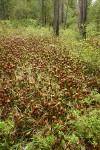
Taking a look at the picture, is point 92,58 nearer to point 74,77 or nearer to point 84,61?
point 84,61

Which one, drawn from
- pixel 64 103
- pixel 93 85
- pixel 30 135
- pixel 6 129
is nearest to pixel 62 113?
pixel 64 103

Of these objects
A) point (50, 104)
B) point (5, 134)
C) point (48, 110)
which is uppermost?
point (50, 104)

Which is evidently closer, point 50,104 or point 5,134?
point 5,134

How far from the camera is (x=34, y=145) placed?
137 inches

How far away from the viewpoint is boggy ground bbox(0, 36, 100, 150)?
11.7 feet

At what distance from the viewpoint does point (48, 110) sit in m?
4.29

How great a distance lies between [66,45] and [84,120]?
6264 millimetres

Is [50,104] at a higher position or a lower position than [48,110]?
higher

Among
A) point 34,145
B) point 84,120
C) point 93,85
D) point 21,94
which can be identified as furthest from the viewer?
point 93,85

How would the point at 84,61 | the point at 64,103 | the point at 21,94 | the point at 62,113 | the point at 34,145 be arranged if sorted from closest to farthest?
the point at 34,145 < the point at 62,113 < the point at 64,103 < the point at 21,94 < the point at 84,61

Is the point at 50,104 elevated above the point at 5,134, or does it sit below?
above

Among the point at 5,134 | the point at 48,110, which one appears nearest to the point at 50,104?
the point at 48,110

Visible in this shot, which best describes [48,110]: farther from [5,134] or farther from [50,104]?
[5,134]

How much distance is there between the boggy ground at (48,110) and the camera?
3.56m
